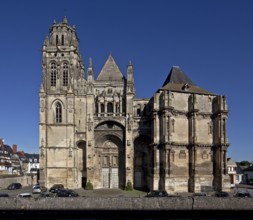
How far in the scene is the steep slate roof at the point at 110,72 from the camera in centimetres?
4753

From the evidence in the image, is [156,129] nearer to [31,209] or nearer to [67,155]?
[67,155]

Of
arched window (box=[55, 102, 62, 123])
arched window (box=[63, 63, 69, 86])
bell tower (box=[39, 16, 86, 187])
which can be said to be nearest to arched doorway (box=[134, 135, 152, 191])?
bell tower (box=[39, 16, 86, 187])

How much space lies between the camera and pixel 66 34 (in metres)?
46.0

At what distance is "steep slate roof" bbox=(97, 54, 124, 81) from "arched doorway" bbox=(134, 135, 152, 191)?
1065cm

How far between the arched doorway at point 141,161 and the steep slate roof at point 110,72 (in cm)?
1065

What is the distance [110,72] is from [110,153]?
1313cm

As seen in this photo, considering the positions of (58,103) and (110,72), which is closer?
(58,103)

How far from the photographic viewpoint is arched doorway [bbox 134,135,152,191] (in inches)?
Answer: 1711

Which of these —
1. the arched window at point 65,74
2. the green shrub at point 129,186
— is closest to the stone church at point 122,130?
the arched window at point 65,74

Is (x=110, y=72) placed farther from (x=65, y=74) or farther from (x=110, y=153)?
(x=110, y=153)

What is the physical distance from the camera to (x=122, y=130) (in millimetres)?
43906

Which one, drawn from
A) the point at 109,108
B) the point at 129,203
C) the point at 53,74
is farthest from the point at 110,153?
the point at 129,203
